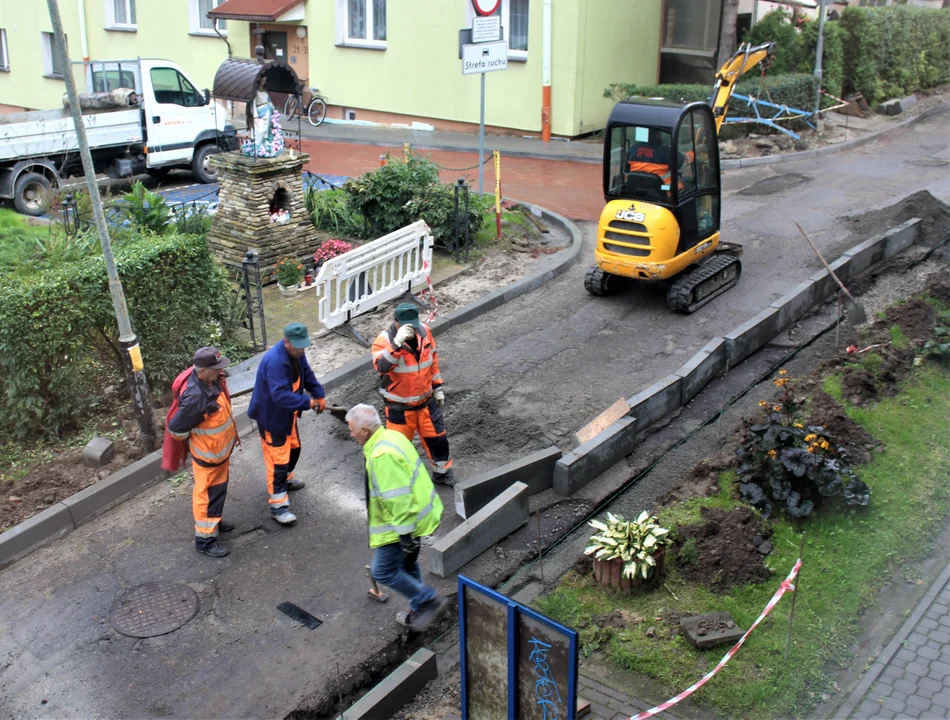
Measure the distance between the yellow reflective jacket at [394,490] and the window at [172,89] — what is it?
14.5m

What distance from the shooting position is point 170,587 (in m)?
6.80

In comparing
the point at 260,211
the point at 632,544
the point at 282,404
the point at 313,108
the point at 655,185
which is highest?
the point at 313,108

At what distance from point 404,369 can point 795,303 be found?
5728 mm

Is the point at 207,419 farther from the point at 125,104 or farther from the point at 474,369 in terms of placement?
the point at 125,104

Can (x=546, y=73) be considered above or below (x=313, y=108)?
above

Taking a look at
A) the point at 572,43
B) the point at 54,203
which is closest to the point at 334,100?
the point at 572,43

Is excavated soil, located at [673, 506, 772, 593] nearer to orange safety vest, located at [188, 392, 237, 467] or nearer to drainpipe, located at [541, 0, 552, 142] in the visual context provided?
orange safety vest, located at [188, 392, 237, 467]

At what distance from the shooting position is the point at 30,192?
1655cm

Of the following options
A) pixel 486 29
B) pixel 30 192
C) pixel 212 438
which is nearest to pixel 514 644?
pixel 212 438

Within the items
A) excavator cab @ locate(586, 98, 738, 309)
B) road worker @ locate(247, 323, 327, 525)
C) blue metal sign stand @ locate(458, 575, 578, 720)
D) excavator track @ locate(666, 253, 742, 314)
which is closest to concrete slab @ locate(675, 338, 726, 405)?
excavator track @ locate(666, 253, 742, 314)

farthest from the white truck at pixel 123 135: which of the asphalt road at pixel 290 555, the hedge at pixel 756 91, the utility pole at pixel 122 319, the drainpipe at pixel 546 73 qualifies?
the asphalt road at pixel 290 555

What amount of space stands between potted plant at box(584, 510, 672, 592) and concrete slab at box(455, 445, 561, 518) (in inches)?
47.7

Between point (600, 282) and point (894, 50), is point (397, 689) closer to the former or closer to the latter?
point (600, 282)

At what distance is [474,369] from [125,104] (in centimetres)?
1162
